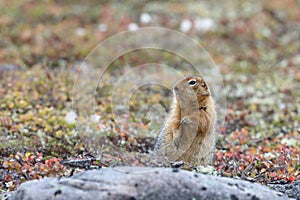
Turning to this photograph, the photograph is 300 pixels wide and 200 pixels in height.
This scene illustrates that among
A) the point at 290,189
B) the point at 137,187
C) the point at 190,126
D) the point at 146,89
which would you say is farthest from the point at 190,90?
the point at 146,89

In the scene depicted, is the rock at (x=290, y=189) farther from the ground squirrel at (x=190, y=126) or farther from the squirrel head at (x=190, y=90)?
the squirrel head at (x=190, y=90)

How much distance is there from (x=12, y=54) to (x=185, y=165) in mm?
9940

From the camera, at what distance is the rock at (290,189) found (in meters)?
6.66

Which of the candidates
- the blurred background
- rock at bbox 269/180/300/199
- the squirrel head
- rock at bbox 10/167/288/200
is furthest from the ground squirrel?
rock at bbox 10/167/288/200

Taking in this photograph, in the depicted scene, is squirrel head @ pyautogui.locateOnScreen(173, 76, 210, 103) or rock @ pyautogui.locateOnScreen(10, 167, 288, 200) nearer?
rock @ pyautogui.locateOnScreen(10, 167, 288, 200)

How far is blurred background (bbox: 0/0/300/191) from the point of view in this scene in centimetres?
843

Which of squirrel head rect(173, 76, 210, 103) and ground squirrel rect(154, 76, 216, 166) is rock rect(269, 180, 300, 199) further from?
squirrel head rect(173, 76, 210, 103)

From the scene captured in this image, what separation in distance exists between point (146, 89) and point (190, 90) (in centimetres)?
546

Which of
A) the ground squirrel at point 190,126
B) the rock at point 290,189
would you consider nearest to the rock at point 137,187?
the rock at point 290,189

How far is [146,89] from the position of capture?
1288cm

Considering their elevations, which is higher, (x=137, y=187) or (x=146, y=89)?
(x=146, y=89)

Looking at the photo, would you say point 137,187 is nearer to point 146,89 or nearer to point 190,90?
point 190,90

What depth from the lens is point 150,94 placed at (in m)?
12.5

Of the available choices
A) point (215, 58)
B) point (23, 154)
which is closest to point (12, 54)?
point (215, 58)
